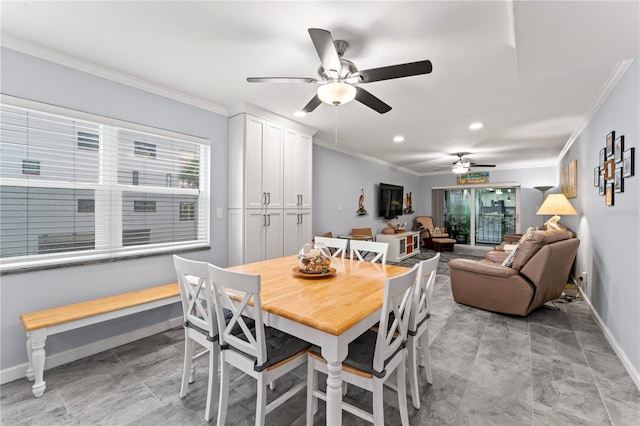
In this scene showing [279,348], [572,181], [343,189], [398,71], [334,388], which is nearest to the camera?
[334,388]

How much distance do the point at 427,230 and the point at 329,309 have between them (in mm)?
7464

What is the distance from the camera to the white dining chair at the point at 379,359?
1.34 meters

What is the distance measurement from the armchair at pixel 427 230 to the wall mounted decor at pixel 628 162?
5.90 meters

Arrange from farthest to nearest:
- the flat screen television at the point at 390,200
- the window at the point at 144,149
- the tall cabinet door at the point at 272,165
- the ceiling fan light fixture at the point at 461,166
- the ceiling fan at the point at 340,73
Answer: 1. the flat screen television at the point at 390,200
2. the ceiling fan light fixture at the point at 461,166
3. the tall cabinet door at the point at 272,165
4. the window at the point at 144,149
5. the ceiling fan at the point at 340,73

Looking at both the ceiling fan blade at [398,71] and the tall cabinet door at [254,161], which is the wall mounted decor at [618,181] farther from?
the tall cabinet door at [254,161]

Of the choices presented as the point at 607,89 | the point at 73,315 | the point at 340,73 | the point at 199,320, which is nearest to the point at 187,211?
the point at 73,315

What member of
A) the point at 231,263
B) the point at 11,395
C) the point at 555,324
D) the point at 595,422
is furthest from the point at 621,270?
the point at 11,395

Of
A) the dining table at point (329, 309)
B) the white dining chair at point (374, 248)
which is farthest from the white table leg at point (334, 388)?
the white dining chair at point (374, 248)

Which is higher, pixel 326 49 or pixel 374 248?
pixel 326 49

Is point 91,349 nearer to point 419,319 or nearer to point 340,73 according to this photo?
point 419,319

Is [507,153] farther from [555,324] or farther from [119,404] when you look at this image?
[119,404]

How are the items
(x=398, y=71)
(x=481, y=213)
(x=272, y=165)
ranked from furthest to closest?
(x=481, y=213) < (x=272, y=165) < (x=398, y=71)

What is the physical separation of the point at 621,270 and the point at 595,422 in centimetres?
139

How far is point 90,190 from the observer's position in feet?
7.92
